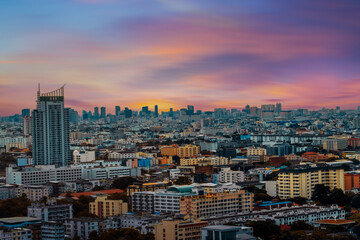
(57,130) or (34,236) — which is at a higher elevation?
(57,130)

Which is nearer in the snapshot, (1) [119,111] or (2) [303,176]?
(2) [303,176]

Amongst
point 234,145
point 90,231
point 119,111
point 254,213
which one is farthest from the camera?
point 119,111

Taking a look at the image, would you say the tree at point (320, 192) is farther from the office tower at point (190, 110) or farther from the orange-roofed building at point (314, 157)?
the office tower at point (190, 110)

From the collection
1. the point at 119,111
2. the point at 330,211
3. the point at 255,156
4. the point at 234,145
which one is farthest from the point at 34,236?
the point at 119,111

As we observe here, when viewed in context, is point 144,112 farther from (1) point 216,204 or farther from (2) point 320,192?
(1) point 216,204

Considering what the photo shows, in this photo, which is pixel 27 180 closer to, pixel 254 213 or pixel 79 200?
pixel 79 200

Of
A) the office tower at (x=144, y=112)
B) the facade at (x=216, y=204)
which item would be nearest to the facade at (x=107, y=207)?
the facade at (x=216, y=204)
